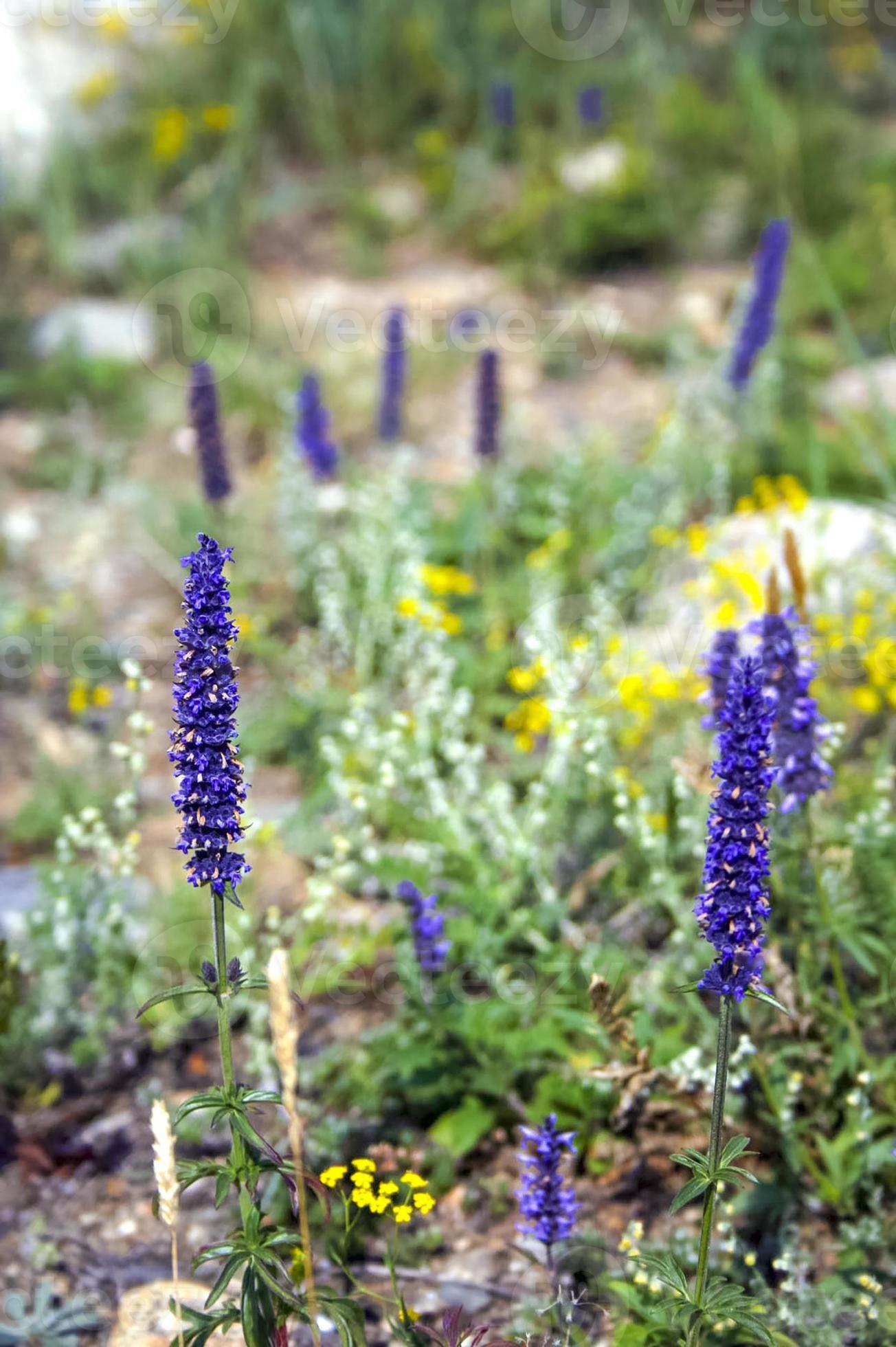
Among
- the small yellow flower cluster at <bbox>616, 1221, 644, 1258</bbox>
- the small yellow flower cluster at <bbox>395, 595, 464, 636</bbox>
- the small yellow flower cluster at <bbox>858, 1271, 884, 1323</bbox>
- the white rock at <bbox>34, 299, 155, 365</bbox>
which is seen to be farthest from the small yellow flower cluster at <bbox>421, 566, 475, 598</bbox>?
the white rock at <bbox>34, 299, 155, 365</bbox>

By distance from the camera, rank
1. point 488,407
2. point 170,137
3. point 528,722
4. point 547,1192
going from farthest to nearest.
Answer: point 170,137 < point 488,407 < point 528,722 < point 547,1192

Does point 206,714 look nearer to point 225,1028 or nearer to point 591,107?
point 225,1028

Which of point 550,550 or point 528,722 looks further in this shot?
point 550,550

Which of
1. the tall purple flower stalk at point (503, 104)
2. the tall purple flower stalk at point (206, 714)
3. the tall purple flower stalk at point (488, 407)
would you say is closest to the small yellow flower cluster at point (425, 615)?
the tall purple flower stalk at point (488, 407)

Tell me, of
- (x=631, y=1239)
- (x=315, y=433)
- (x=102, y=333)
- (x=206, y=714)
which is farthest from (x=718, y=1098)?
(x=102, y=333)

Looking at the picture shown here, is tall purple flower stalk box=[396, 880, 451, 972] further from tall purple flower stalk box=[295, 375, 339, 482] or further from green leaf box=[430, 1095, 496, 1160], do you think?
tall purple flower stalk box=[295, 375, 339, 482]

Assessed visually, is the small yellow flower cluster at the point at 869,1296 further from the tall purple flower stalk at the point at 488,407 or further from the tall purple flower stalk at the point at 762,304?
the tall purple flower stalk at the point at 762,304

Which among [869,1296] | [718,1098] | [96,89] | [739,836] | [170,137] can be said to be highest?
[96,89]
